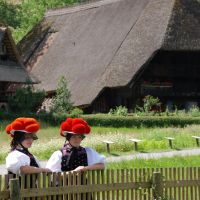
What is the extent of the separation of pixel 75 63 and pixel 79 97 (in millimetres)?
5756

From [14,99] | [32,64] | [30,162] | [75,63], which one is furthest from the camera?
[32,64]

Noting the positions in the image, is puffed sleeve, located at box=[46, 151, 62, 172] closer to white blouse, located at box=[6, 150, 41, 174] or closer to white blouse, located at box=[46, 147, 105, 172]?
white blouse, located at box=[46, 147, 105, 172]

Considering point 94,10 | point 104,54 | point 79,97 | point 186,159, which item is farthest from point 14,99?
point 186,159

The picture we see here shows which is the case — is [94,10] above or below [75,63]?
above

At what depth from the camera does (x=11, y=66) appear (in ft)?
147

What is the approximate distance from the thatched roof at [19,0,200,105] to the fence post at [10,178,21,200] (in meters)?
33.8

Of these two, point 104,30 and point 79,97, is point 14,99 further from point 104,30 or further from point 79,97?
point 104,30

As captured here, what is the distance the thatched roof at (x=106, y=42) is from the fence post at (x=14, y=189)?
33.8 m

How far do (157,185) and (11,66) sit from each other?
34206 millimetres

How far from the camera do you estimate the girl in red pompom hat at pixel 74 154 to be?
33.4 feet

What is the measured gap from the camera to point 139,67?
4403 centimetres

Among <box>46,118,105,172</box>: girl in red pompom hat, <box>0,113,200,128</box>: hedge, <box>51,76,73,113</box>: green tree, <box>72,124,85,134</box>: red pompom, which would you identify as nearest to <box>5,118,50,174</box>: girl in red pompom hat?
<box>46,118,105,172</box>: girl in red pompom hat

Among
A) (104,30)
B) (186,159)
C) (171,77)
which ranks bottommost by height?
(186,159)

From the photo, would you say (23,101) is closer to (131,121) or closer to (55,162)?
(131,121)
